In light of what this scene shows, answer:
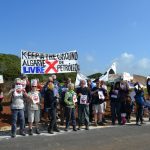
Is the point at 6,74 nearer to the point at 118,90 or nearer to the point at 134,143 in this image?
the point at 118,90

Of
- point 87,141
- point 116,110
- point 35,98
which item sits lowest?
point 87,141

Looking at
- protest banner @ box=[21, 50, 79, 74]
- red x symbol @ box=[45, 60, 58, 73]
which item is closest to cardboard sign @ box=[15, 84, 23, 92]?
protest banner @ box=[21, 50, 79, 74]

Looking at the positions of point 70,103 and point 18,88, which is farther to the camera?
point 70,103

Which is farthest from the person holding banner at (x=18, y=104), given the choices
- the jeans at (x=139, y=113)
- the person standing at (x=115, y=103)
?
the jeans at (x=139, y=113)

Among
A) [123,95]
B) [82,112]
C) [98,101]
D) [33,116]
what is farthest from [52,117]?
[123,95]

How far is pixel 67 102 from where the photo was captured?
52.3ft

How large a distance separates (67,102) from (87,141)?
2886 mm

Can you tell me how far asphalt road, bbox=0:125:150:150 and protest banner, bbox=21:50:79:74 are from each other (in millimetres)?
4511

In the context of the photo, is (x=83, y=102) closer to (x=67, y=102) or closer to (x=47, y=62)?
(x=67, y=102)

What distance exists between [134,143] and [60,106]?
4.69m

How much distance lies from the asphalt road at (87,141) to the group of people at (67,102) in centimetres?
70

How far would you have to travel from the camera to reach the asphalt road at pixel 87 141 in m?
12.2

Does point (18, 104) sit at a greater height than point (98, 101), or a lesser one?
lesser

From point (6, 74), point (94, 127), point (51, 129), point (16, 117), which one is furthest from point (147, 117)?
point (6, 74)
